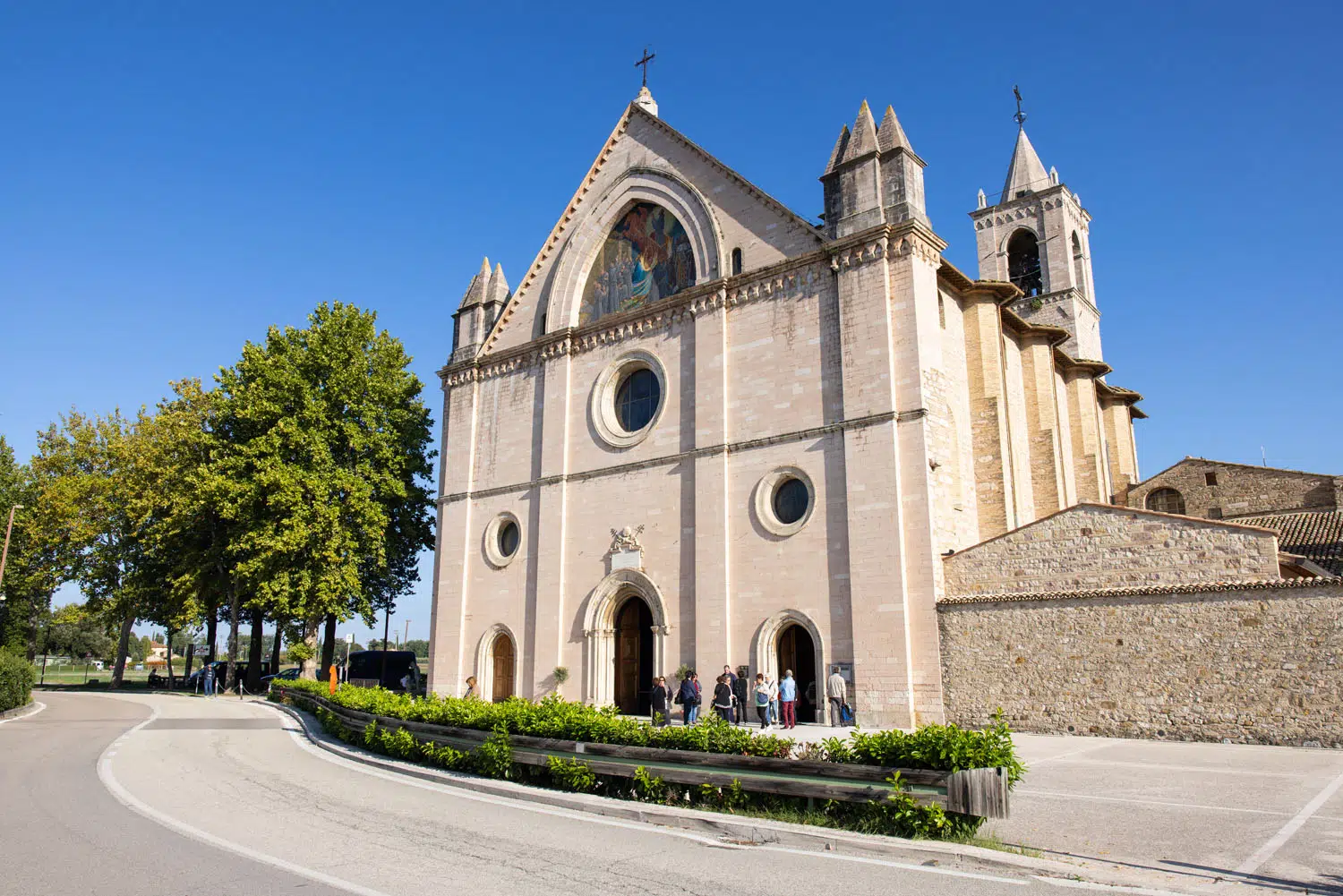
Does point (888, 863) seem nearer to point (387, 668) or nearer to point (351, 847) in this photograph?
point (351, 847)

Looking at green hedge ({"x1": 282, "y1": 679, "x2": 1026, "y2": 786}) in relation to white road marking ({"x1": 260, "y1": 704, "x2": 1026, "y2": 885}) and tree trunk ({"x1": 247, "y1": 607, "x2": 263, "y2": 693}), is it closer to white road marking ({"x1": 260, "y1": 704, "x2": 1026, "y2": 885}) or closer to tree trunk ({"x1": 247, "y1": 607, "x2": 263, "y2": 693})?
white road marking ({"x1": 260, "y1": 704, "x2": 1026, "y2": 885})

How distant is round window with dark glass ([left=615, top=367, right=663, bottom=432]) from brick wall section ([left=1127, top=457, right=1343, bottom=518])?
19.7 meters

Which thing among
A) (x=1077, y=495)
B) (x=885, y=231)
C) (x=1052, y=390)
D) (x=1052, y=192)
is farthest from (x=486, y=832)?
(x=1052, y=192)

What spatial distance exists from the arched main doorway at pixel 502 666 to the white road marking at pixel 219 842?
1531 centimetres

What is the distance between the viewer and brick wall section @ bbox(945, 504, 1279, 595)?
1650cm

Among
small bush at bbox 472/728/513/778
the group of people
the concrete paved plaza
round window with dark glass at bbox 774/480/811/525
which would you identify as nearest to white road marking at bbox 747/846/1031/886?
the concrete paved plaza

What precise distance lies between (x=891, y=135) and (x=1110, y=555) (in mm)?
12147

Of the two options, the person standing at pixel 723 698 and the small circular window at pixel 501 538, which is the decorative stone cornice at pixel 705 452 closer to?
the small circular window at pixel 501 538

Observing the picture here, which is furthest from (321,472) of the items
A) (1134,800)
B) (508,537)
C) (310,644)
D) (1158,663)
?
(1134,800)

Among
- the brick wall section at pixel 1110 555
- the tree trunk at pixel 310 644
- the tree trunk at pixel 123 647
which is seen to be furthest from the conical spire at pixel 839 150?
the tree trunk at pixel 123 647

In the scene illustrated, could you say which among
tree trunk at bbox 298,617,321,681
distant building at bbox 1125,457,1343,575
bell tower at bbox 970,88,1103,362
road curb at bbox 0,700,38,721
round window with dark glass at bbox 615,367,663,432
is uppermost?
bell tower at bbox 970,88,1103,362

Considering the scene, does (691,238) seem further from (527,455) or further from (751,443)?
(527,455)

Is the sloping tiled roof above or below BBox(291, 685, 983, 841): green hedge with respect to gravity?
above

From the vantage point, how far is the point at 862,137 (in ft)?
76.8
